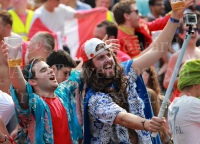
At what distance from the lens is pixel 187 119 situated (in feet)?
9.84

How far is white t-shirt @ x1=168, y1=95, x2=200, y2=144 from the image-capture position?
9.77ft

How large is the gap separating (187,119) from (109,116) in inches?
27.8

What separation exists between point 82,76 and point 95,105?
0.59 m

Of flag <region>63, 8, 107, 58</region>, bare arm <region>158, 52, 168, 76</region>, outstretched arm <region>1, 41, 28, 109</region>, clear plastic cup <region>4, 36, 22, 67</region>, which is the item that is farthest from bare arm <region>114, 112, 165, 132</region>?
flag <region>63, 8, 107, 58</region>

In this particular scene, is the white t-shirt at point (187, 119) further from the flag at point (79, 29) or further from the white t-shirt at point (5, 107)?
the flag at point (79, 29)

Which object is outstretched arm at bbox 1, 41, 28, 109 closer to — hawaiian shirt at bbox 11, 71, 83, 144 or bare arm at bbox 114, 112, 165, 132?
hawaiian shirt at bbox 11, 71, 83, 144

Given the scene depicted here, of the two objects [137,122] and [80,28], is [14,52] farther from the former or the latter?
[80,28]

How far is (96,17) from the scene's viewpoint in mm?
7039

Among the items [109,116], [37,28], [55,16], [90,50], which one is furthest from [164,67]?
[109,116]

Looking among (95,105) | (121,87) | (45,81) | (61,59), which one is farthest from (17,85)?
(61,59)

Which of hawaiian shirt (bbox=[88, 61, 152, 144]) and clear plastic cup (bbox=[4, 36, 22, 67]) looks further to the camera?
hawaiian shirt (bbox=[88, 61, 152, 144])

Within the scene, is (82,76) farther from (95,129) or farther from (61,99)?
(95,129)

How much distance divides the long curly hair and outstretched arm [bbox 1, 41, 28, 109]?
74 centimetres

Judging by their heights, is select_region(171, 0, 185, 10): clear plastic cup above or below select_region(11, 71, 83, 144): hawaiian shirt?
above
